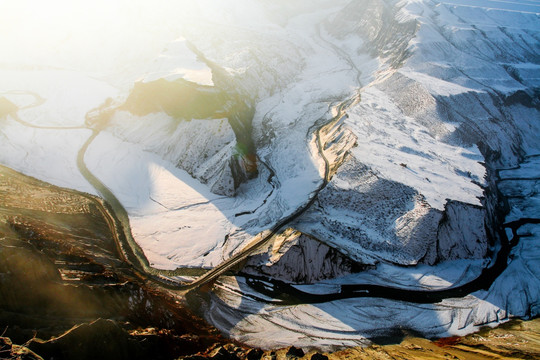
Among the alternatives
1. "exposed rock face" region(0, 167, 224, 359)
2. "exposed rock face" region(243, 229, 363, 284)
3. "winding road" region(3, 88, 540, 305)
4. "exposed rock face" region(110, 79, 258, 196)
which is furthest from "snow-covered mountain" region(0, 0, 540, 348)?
"exposed rock face" region(0, 167, 224, 359)

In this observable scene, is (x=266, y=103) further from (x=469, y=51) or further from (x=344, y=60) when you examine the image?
(x=469, y=51)

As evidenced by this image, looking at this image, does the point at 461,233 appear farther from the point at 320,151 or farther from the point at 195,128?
the point at 195,128

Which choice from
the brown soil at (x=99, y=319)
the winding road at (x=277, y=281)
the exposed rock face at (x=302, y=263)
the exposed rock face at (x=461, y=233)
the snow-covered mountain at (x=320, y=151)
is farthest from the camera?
the exposed rock face at (x=461, y=233)

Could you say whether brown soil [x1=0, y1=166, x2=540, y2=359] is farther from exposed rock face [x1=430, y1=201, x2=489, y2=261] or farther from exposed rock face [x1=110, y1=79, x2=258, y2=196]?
exposed rock face [x1=110, y1=79, x2=258, y2=196]

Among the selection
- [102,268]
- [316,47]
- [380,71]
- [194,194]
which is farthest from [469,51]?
[102,268]

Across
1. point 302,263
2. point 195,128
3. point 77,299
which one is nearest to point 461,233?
point 302,263

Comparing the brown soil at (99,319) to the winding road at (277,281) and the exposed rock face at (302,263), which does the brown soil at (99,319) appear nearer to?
the winding road at (277,281)

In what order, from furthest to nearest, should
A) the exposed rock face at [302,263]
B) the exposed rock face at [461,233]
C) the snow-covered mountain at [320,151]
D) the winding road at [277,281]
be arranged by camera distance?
the exposed rock face at [461,233] → the exposed rock face at [302,263] → the snow-covered mountain at [320,151] → the winding road at [277,281]

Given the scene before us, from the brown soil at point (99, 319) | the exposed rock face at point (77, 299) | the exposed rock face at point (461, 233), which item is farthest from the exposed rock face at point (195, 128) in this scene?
the exposed rock face at point (461, 233)
